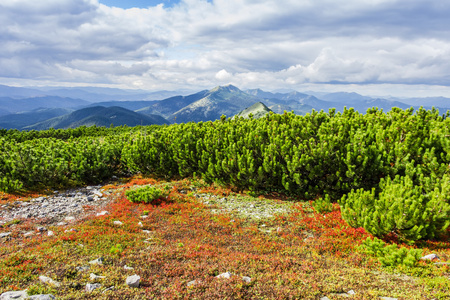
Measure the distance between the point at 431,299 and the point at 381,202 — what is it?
147 inches

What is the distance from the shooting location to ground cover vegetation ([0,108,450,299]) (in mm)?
5867

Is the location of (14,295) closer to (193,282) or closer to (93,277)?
(93,277)

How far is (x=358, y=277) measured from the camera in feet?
19.8

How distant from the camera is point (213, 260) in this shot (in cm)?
679

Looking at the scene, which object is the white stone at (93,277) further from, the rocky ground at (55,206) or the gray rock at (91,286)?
the rocky ground at (55,206)

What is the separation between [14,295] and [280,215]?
30.2 feet

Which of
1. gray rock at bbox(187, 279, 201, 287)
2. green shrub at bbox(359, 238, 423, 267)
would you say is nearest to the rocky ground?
gray rock at bbox(187, 279, 201, 287)

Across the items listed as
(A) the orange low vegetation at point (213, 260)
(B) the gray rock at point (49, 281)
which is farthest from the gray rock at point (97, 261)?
(B) the gray rock at point (49, 281)

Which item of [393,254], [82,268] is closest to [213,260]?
[82,268]

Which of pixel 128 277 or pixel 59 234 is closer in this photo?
pixel 128 277

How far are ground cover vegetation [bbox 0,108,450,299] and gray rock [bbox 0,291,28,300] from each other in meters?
0.58

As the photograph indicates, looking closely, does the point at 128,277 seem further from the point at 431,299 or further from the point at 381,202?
the point at 381,202

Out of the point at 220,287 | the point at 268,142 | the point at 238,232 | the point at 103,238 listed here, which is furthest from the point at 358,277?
the point at 268,142

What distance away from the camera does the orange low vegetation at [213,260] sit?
525 cm
